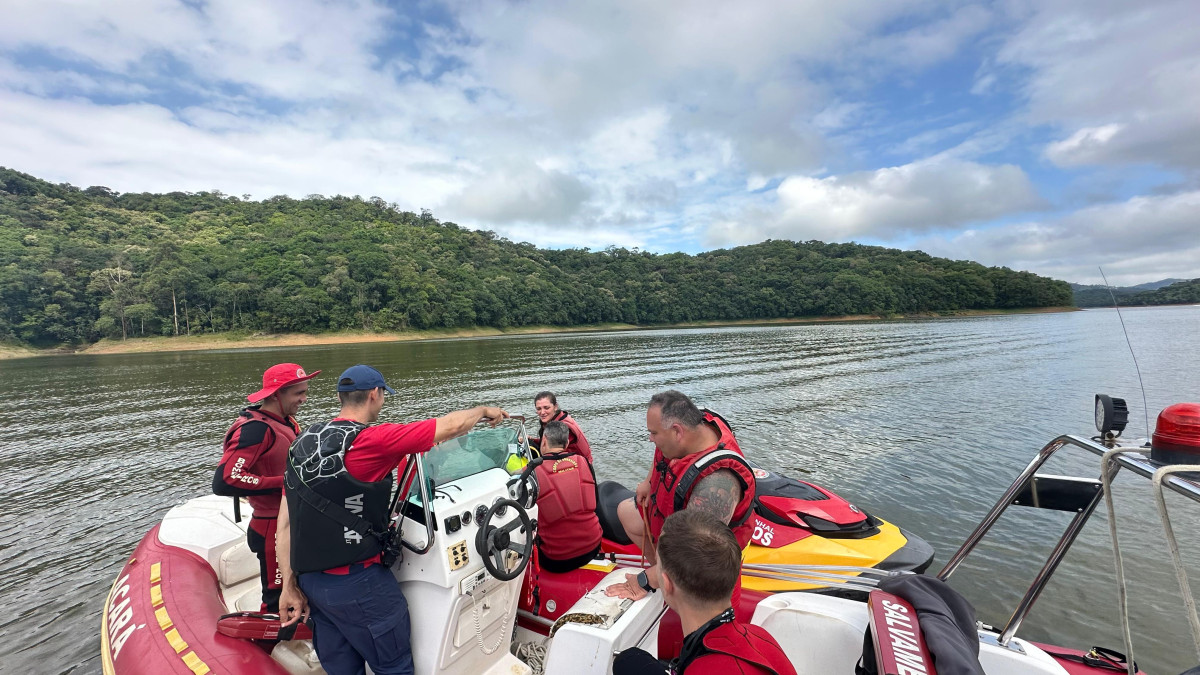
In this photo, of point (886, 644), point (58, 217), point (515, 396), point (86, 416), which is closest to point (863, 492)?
point (886, 644)

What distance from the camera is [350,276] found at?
206ft

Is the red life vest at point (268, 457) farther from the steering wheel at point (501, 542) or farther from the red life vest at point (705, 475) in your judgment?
the red life vest at point (705, 475)

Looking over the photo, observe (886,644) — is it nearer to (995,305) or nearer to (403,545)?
(403,545)

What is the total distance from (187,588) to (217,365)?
32568 millimetres

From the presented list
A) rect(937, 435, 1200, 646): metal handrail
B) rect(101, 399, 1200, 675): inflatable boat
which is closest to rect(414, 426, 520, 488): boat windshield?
rect(101, 399, 1200, 675): inflatable boat

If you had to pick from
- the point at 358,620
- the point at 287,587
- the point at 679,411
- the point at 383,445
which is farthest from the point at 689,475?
the point at 287,587

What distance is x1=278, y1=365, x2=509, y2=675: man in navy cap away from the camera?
7.39ft

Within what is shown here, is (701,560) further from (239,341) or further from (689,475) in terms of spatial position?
(239,341)

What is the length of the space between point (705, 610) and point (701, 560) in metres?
0.16

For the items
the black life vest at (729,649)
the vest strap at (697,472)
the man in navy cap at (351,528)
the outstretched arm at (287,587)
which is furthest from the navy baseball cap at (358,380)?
the black life vest at (729,649)

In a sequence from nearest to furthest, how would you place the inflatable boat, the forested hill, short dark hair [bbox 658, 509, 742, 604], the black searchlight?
short dark hair [bbox 658, 509, 742, 604]
the inflatable boat
the black searchlight
the forested hill

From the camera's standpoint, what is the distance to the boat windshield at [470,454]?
289 centimetres

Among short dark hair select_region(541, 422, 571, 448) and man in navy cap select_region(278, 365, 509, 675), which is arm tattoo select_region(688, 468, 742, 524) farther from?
short dark hair select_region(541, 422, 571, 448)

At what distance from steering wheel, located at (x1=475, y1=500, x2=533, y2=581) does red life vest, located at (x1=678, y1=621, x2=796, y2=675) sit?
1.38m
